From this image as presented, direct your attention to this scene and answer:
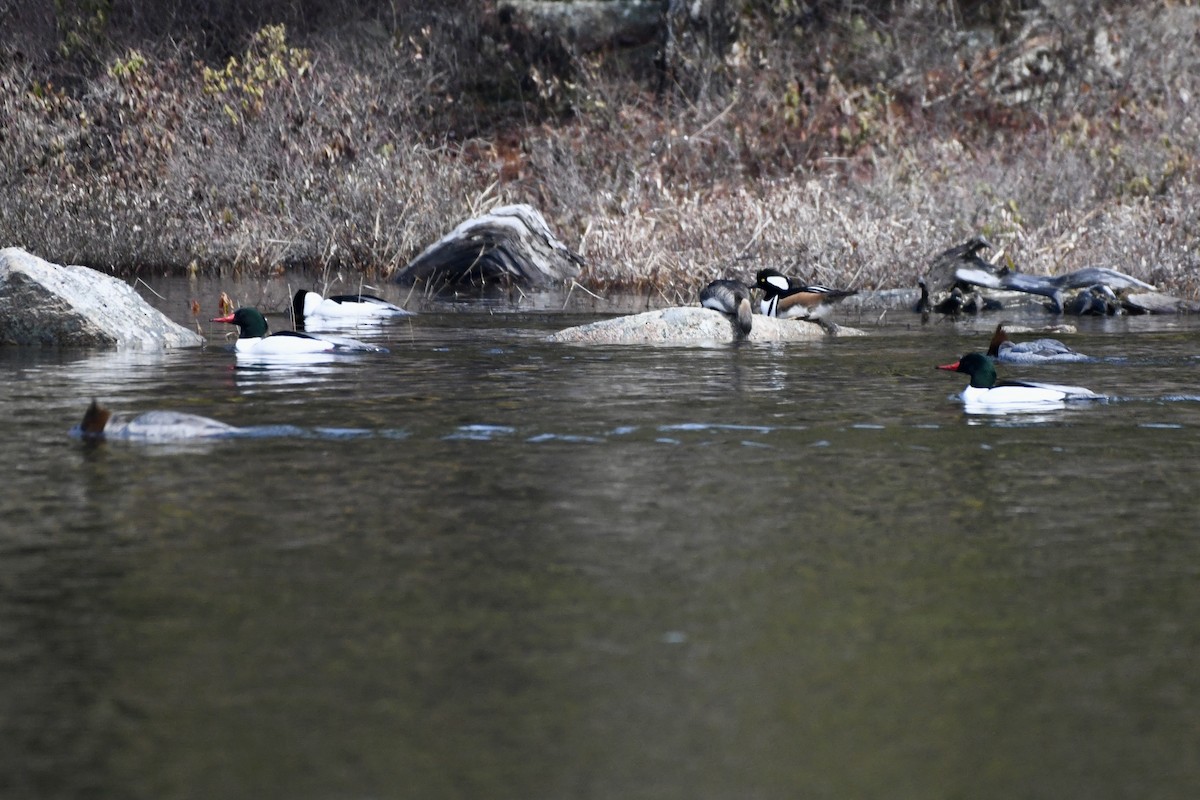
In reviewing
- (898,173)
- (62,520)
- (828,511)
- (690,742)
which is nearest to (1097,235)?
(898,173)

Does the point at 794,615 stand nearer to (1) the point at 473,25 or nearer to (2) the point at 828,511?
(2) the point at 828,511

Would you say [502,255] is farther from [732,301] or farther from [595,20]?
[595,20]

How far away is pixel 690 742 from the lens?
15.9ft

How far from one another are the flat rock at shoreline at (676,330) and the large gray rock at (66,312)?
3.72m

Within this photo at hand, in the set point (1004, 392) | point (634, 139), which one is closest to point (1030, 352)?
point (1004, 392)

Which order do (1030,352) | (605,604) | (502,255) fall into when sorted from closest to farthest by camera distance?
(605,604) → (1030,352) → (502,255)

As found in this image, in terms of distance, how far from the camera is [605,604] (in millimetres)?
6230

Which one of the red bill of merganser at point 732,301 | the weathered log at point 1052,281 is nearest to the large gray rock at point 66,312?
the red bill of merganser at point 732,301

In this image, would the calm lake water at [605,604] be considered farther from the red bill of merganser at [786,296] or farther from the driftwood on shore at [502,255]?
the driftwood on shore at [502,255]

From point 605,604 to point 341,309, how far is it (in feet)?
44.2

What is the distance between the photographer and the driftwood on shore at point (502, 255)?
81.7 feet

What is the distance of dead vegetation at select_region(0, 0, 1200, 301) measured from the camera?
23734 millimetres

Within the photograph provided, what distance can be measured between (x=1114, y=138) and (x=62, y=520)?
24.3 m

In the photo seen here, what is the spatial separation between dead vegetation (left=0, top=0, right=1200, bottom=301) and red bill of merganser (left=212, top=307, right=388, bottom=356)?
7.44m
